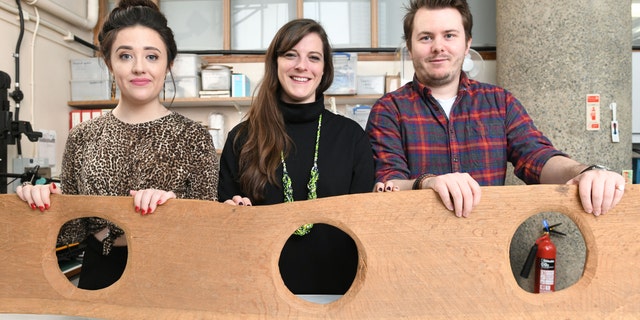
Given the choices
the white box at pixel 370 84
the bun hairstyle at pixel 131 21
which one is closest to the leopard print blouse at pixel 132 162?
the bun hairstyle at pixel 131 21

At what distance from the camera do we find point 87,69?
362 centimetres

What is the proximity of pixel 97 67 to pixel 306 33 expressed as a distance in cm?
283

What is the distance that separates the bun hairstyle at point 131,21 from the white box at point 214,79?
2.10m

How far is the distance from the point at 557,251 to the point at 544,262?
0.14 m

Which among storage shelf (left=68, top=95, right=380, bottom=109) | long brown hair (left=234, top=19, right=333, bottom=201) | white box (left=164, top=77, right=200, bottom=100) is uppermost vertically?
white box (left=164, top=77, right=200, bottom=100)

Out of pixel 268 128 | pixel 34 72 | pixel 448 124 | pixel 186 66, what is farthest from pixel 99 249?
pixel 34 72

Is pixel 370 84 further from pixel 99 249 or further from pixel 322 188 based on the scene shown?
pixel 99 249

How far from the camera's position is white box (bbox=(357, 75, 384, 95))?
3.53m

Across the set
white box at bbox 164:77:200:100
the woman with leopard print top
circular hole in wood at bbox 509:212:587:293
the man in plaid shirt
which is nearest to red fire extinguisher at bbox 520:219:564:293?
circular hole in wood at bbox 509:212:587:293

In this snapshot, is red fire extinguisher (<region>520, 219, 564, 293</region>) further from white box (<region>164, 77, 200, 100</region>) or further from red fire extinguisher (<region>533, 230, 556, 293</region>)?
white box (<region>164, 77, 200, 100</region>)

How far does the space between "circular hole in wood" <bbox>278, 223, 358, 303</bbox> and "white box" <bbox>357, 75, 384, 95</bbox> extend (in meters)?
2.28

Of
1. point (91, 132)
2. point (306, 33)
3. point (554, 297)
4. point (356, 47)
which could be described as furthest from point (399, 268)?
point (356, 47)

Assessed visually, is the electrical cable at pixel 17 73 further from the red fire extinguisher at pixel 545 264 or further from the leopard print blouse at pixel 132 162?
the red fire extinguisher at pixel 545 264

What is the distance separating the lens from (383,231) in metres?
0.91
